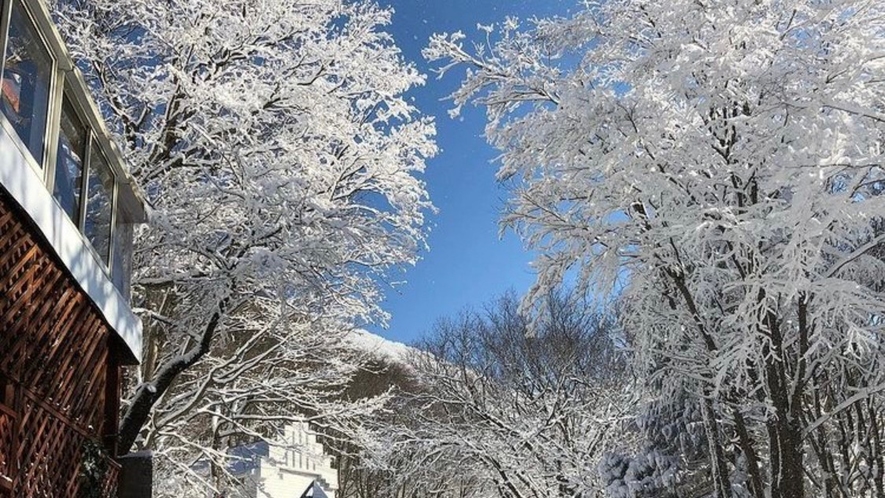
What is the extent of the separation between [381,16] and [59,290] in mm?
7684

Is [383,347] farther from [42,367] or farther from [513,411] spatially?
[42,367]

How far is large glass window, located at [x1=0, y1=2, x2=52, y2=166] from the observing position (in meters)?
3.85

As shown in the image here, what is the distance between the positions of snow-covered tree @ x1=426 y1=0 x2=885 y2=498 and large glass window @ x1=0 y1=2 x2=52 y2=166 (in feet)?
13.2

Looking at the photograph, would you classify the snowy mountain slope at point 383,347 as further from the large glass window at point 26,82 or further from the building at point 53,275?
the large glass window at point 26,82

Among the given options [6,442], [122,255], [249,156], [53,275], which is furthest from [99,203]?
[249,156]

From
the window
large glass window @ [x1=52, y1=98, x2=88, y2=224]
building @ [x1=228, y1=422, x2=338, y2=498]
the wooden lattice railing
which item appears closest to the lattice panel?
the wooden lattice railing

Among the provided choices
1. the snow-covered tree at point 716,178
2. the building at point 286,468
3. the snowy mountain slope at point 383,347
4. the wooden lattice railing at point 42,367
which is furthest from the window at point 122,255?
the snowy mountain slope at point 383,347

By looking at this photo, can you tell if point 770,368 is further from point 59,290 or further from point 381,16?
point 381,16

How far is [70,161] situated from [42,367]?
56.6 inches

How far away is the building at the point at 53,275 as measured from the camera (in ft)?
12.6

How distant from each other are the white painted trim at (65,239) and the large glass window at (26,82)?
22 cm

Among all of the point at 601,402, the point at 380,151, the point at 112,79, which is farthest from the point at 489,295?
the point at 112,79

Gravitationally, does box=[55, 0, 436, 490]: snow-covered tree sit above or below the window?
above

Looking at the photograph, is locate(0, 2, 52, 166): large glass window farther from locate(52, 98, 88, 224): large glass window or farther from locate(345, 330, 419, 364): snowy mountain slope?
locate(345, 330, 419, 364): snowy mountain slope
